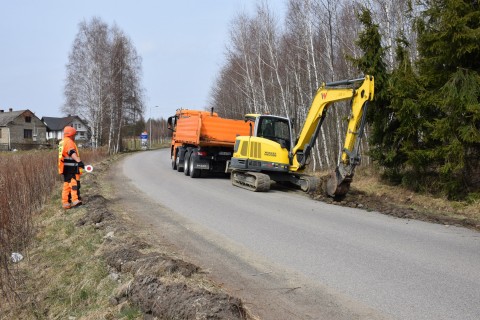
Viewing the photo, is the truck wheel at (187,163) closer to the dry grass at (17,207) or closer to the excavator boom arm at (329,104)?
the dry grass at (17,207)

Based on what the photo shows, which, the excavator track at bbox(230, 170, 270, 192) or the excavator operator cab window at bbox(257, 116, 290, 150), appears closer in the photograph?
the excavator track at bbox(230, 170, 270, 192)

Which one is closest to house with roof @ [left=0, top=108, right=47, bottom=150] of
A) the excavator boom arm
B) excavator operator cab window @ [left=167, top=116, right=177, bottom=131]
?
excavator operator cab window @ [left=167, top=116, right=177, bottom=131]

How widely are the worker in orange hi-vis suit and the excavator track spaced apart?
5.63 m

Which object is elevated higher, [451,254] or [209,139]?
[209,139]

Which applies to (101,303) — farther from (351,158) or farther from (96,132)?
(96,132)

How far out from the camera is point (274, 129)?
1558 centimetres

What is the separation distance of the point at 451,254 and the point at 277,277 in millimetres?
2887

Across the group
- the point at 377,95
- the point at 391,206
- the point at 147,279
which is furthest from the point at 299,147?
the point at 147,279

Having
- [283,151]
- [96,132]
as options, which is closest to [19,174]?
[283,151]

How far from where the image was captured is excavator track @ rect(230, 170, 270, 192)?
14070mm

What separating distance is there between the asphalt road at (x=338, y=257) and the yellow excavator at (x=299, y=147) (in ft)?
4.65

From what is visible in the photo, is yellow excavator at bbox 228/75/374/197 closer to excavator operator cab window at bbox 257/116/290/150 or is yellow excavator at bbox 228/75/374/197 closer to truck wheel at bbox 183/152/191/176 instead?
excavator operator cab window at bbox 257/116/290/150

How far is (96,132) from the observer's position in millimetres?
39156

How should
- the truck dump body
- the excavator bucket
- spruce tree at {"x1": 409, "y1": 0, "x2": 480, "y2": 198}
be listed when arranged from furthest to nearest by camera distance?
1. the truck dump body
2. the excavator bucket
3. spruce tree at {"x1": 409, "y1": 0, "x2": 480, "y2": 198}
